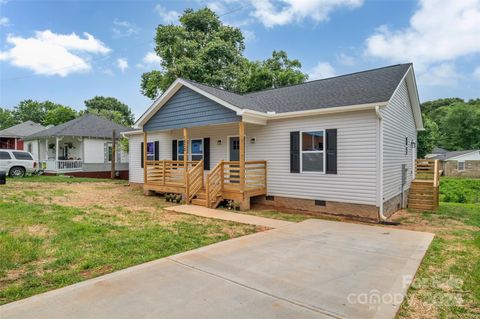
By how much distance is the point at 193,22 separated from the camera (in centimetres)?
2327

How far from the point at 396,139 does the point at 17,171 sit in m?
20.6

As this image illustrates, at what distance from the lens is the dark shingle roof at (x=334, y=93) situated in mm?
8703

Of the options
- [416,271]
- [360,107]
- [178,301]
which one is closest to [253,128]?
[360,107]

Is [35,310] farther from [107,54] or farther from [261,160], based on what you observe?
[107,54]

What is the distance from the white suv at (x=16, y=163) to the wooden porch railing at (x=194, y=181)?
44.5 feet

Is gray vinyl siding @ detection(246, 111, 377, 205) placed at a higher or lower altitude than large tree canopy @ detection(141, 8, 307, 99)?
lower

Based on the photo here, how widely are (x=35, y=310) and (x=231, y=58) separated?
22188 mm

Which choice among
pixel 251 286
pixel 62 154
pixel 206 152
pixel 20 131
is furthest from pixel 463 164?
pixel 20 131

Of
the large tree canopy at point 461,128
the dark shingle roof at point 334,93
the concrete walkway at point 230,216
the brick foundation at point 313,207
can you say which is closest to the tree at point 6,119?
the dark shingle roof at point 334,93

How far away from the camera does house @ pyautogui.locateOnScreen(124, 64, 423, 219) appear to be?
8375 millimetres

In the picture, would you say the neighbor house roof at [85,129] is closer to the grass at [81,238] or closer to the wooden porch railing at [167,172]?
the wooden porch railing at [167,172]

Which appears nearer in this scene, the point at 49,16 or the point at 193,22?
the point at 49,16

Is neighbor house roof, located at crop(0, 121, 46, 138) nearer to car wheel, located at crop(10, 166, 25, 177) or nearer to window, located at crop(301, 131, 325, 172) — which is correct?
car wheel, located at crop(10, 166, 25, 177)

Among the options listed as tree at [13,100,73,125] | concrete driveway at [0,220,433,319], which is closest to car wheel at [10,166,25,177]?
concrete driveway at [0,220,433,319]
